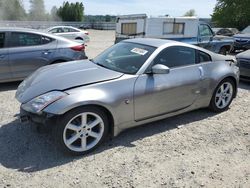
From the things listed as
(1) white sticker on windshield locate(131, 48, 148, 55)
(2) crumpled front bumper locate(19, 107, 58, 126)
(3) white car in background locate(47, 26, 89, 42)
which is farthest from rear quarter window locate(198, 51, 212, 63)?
(3) white car in background locate(47, 26, 89, 42)

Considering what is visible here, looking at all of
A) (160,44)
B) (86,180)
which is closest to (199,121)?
(160,44)

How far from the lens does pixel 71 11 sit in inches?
2165

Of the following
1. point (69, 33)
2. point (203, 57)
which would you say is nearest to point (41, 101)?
point (203, 57)

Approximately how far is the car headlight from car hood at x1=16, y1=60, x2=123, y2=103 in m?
0.08

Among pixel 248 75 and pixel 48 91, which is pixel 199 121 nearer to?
pixel 48 91

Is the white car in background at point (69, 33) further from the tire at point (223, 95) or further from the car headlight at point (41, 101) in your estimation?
the car headlight at point (41, 101)

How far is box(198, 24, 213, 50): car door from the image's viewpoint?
462 inches

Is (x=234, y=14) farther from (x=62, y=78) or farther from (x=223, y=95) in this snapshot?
(x=62, y=78)

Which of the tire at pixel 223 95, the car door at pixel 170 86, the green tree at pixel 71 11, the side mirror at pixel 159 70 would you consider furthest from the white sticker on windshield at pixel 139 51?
the green tree at pixel 71 11

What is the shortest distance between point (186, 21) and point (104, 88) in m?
9.04

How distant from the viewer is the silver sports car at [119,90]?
3.32 m

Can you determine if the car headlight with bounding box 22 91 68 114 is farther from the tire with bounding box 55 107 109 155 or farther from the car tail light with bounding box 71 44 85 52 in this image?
the car tail light with bounding box 71 44 85 52

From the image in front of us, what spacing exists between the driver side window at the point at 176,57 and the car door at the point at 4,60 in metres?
3.66

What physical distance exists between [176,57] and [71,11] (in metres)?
54.5
